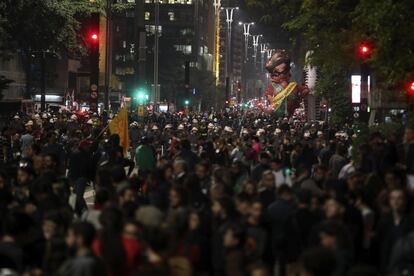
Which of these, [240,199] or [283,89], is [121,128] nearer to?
[240,199]

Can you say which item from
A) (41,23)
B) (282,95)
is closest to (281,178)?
(41,23)

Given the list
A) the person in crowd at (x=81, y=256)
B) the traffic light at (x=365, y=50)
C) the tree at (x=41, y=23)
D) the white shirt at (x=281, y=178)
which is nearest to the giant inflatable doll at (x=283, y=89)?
the tree at (x=41, y=23)

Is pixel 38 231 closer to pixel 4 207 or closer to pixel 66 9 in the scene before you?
pixel 4 207

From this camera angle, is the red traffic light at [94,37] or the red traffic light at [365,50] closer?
the red traffic light at [365,50]

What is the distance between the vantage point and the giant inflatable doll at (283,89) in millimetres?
75312

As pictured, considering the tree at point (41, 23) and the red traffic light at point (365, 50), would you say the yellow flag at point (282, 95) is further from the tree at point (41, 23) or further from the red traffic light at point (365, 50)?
the red traffic light at point (365, 50)

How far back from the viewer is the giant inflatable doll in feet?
247

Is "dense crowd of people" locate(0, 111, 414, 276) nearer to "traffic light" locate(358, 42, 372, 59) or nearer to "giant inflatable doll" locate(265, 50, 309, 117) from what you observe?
"traffic light" locate(358, 42, 372, 59)

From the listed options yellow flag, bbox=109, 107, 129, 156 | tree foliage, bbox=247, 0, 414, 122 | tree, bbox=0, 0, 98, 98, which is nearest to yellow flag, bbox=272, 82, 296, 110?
tree, bbox=0, 0, 98, 98

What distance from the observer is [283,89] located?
258ft

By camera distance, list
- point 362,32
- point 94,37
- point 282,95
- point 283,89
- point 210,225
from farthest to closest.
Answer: point 283,89
point 282,95
point 94,37
point 362,32
point 210,225

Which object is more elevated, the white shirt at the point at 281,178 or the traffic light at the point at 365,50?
the traffic light at the point at 365,50

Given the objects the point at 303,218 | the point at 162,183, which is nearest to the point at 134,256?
the point at 303,218

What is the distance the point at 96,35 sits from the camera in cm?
4091
